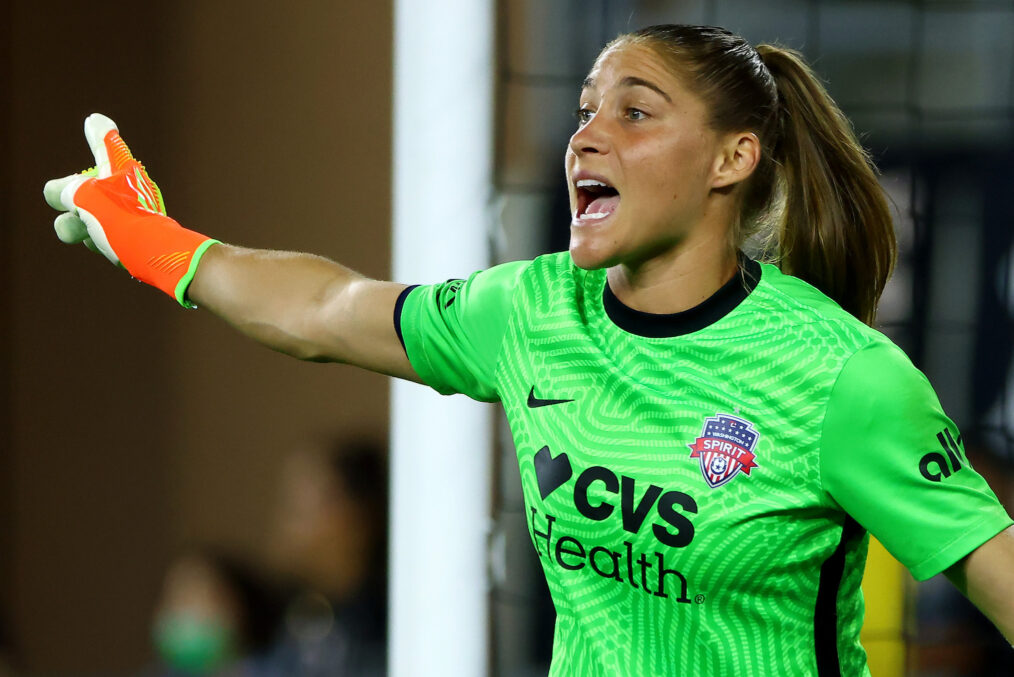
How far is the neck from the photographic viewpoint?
128 cm

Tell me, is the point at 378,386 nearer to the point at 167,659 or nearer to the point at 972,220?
the point at 167,659

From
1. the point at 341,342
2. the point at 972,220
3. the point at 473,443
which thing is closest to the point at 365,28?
the point at 972,220

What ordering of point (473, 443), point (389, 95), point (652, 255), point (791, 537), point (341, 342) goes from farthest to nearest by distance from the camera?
point (389, 95) → point (473, 443) → point (341, 342) → point (652, 255) → point (791, 537)

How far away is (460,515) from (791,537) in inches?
43.4

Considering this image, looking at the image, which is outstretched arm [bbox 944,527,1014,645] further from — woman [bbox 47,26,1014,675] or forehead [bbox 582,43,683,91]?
forehead [bbox 582,43,683,91]

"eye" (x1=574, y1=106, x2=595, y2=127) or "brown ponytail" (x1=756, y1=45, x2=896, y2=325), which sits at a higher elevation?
"eye" (x1=574, y1=106, x2=595, y2=127)

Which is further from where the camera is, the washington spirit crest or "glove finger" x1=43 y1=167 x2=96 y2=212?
"glove finger" x1=43 y1=167 x2=96 y2=212

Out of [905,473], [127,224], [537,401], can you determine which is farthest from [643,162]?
[127,224]

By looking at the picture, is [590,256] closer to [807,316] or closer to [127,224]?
[807,316]

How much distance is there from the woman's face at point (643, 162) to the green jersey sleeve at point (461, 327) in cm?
12

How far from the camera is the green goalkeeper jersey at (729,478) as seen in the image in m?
1.11

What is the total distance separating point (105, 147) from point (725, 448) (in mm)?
852

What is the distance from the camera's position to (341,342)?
140 cm

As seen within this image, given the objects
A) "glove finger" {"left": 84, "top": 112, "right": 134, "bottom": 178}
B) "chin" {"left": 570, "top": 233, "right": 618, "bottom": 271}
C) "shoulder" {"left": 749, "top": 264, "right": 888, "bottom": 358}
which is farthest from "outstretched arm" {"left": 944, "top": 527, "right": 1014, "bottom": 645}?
"glove finger" {"left": 84, "top": 112, "right": 134, "bottom": 178}
